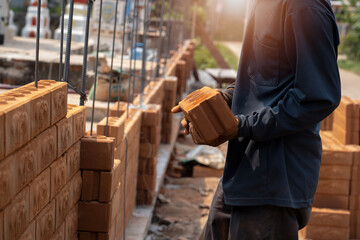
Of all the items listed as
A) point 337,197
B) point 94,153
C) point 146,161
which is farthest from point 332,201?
point 94,153

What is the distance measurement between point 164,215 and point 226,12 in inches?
1772

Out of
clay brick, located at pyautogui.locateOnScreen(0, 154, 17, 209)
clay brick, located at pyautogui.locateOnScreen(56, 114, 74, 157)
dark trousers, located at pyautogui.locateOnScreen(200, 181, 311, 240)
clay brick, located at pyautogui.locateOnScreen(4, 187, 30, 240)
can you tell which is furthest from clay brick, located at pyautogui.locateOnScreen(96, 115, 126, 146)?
clay brick, located at pyautogui.locateOnScreen(0, 154, 17, 209)

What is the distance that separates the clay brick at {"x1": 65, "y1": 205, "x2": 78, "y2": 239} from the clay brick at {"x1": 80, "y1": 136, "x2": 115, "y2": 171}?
10.0 inches

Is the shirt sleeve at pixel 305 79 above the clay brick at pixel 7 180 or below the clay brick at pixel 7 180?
above

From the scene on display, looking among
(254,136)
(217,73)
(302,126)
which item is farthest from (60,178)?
(217,73)

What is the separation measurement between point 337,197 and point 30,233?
3727 millimetres

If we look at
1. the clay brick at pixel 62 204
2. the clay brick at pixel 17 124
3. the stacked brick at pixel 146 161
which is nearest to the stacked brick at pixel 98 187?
the clay brick at pixel 62 204

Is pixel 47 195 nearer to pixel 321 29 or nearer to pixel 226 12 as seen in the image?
pixel 321 29

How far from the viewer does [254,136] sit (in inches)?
Answer: 102

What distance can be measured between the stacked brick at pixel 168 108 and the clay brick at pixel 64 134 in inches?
211

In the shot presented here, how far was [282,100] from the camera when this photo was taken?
Answer: 8.39 ft

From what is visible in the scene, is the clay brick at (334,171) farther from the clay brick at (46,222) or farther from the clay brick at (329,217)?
the clay brick at (46,222)

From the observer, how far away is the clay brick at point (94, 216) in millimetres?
3465

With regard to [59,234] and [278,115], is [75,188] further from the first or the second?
[278,115]
